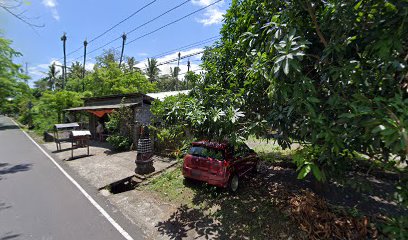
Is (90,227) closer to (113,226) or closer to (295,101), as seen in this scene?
(113,226)

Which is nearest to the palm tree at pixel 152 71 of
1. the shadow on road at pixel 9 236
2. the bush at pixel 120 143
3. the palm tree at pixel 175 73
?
the palm tree at pixel 175 73

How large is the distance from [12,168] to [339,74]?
13.5 metres

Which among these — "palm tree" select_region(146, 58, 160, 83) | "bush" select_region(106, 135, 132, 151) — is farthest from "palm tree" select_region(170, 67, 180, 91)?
"bush" select_region(106, 135, 132, 151)

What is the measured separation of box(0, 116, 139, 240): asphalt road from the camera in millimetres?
4984

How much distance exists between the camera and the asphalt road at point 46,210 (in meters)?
4.98

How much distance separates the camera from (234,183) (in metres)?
6.96

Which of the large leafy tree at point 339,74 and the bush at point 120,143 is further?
the bush at point 120,143

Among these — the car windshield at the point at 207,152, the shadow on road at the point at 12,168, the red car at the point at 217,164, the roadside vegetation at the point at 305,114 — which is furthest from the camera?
the shadow on road at the point at 12,168

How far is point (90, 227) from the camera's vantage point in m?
5.23

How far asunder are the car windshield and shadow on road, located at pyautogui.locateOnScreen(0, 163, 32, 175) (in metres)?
8.54

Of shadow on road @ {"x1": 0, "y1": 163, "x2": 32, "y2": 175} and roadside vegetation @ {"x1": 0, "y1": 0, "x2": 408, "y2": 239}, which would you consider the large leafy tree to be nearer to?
roadside vegetation @ {"x1": 0, "y1": 0, "x2": 408, "y2": 239}

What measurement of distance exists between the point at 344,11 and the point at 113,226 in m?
6.42

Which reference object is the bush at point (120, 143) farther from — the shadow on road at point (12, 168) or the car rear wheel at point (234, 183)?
the car rear wheel at point (234, 183)

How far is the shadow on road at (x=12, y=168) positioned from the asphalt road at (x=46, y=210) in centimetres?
4
